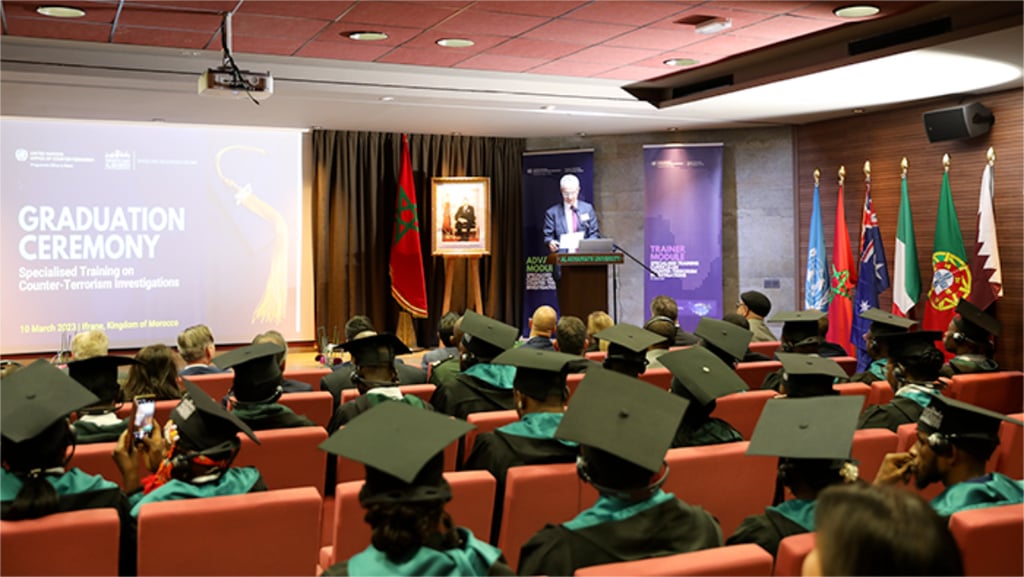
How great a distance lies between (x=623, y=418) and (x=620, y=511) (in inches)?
10.5

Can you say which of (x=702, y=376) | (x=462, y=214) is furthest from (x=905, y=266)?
(x=702, y=376)

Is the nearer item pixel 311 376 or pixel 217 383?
pixel 217 383

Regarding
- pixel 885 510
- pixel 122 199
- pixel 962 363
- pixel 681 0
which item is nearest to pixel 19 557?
pixel 885 510

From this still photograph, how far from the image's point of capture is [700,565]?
1.89 m

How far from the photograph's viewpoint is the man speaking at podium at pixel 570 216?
11.0m

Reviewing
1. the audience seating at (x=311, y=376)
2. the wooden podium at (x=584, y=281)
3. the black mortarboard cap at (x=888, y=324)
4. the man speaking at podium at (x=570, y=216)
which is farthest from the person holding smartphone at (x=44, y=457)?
the man speaking at podium at (x=570, y=216)

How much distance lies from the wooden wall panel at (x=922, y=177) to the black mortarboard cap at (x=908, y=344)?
460 cm

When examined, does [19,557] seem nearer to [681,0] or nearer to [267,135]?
[681,0]

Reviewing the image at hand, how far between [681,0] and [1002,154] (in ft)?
13.5

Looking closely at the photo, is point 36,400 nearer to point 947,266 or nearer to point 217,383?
point 217,383

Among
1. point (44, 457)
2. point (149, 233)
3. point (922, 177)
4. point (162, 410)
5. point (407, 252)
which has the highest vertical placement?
point (922, 177)

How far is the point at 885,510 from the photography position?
49.6 inches

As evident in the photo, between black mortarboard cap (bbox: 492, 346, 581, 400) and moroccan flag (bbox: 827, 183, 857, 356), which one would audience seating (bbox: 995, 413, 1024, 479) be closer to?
black mortarboard cap (bbox: 492, 346, 581, 400)

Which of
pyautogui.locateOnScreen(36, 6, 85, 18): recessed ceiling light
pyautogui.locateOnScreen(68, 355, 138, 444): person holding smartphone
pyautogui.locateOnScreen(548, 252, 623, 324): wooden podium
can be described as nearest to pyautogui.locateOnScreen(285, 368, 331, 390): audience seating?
pyautogui.locateOnScreen(68, 355, 138, 444): person holding smartphone
